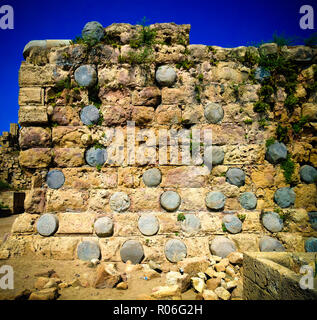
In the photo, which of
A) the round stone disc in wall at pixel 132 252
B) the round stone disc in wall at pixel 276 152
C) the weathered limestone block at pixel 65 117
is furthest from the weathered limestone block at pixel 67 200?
the round stone disc in wall at pixel 276 152

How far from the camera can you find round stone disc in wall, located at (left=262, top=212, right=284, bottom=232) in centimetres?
298

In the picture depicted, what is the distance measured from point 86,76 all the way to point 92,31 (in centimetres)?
62

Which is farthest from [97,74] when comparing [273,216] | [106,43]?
[273,216]

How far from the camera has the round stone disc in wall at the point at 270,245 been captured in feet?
9.43

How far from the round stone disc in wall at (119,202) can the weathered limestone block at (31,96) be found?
1555 mm

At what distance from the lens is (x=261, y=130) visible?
3.17m

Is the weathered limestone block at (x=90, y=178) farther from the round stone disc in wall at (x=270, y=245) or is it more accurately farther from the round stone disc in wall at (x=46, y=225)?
the round stone disc in wall at (x=270, y=245)

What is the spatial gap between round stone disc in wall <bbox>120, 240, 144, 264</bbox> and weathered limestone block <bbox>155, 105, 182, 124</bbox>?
1576mm

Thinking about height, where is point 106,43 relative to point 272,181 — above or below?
above

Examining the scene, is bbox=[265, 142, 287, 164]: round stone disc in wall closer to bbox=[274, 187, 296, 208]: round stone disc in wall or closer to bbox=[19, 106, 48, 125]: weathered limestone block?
bbox=[274, 187, 296, 208]: round stone disc in wall

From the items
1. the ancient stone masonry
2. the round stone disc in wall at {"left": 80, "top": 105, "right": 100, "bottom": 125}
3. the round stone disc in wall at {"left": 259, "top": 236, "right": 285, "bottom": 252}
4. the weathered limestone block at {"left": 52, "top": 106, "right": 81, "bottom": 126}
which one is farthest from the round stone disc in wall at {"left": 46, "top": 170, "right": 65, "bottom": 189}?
the round stone disc in wall at {"left": 259, "top": 236, "right": 285, "bottom": 252}

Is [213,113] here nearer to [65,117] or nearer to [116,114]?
[116,114]

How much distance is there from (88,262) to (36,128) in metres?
1.79
